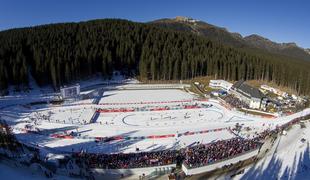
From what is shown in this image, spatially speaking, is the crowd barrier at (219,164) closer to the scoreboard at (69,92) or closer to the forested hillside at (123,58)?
the scoreboard at (69,92)

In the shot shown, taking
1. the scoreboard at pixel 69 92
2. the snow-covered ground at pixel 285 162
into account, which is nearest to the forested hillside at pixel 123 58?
the scoreboard at pixel 69 92

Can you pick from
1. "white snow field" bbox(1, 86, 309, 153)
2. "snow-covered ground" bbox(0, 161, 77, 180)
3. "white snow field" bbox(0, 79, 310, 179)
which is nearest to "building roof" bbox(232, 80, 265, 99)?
"white snow field" bbox(0, 79, 310, 179)

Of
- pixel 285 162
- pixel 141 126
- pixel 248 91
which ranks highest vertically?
pixel 248 91

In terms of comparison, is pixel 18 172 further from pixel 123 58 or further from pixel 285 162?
pixel 123 58

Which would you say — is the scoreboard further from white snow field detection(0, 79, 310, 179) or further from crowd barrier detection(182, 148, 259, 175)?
crowd barrier detection(182, 148, 259, 175)

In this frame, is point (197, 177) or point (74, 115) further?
point (74, 115)

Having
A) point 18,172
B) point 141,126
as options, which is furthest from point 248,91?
point 18,172

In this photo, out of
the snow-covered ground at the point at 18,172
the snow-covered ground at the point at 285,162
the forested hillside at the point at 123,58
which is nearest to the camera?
the snow-covered ground at the point at 18,172

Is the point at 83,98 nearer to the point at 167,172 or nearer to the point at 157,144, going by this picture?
the point at 157,144

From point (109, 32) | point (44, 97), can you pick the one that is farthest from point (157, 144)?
point (109, 32)
